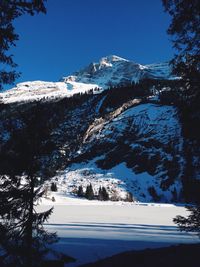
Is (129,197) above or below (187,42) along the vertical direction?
below

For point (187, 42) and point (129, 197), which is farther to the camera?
point (129, 197)

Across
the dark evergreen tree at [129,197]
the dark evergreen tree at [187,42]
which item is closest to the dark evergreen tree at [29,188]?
the dark evergreen tree at [187,42]

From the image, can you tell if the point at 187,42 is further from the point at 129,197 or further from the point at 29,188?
the point at 129,197

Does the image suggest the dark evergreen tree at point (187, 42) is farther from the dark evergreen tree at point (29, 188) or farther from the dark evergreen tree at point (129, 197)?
the dark evergreen tree at point (129, 197)

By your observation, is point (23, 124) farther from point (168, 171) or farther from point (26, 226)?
point (168, 171)

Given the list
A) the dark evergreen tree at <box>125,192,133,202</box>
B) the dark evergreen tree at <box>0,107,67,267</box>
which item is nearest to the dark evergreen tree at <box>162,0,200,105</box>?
the dark evergreen tree at <box>0,107,67,267</box>

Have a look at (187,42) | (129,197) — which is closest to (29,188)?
(187,42)

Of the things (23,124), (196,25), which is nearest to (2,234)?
(23,124)

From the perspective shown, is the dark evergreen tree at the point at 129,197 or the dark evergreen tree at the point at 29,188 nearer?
the dark evergreen tree at the point at 29,188

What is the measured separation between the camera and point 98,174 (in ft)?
631

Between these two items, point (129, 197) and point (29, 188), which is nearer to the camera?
point (29, 188)

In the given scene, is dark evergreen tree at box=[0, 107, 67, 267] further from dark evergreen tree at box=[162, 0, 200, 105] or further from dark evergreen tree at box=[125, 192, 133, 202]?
dark evergreen tree at box=[125, 192, 133, 202]

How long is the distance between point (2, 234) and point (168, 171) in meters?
181

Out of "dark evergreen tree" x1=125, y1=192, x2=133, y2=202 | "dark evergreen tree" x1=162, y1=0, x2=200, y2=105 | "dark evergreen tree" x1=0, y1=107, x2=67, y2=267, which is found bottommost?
"dark evergreen tree" x1=125, y1=192, x2=133, y2=202
